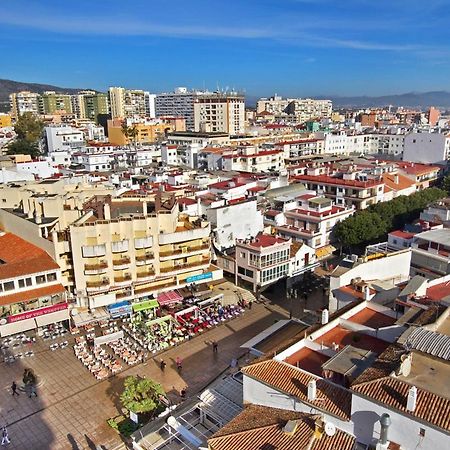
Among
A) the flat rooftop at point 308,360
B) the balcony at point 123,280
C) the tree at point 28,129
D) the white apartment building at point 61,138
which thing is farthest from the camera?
the tree at point 28,129

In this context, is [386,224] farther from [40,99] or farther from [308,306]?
[40,99]

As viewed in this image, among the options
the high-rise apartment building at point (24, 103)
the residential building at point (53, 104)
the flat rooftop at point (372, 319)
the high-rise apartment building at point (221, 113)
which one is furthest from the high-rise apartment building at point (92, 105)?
the flat rooftop at point (372, 319)

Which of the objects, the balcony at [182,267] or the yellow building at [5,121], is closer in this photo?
the balcony at [182,267]

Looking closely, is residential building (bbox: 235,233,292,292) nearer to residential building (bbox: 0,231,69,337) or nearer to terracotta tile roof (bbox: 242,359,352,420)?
residential building (bbox: 0,231,69,337)

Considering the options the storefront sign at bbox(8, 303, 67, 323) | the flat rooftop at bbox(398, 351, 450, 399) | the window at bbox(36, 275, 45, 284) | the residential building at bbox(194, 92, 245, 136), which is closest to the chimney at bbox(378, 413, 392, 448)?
the flat rooftop at bbox(398, 351, 450, 399)

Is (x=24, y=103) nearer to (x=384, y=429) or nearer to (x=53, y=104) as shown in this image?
(x=53, y=104)

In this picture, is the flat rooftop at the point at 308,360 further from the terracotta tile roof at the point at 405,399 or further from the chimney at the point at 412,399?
the chimney at the point at 412,399
